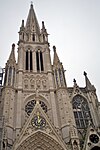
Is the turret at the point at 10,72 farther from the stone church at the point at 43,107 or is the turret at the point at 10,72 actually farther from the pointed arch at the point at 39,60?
the pointed arch at the point at 39,60

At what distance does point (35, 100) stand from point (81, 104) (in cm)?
606

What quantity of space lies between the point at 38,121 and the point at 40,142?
240 centimetres

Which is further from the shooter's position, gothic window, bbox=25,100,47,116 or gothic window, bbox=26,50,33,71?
gothic window, bbox=26,50,33,71

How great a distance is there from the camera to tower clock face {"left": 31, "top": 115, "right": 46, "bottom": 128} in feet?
78.0

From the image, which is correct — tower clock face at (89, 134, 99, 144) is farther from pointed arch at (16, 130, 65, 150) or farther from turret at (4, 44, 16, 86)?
turret at (4, 44, 16, 86)

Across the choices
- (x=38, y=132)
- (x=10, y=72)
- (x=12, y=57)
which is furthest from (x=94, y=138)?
(x=12, y=57)

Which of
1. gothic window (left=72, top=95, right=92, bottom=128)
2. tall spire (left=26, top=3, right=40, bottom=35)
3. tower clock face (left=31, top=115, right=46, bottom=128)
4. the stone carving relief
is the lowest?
tower clock face (left=31, top=115, right=46, bottom=128)

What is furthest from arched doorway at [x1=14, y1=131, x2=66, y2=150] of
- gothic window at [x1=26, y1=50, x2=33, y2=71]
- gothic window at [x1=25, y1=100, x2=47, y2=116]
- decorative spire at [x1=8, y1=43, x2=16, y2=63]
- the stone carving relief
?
decorative spire at [x1=8, y1=43, x2=16, y2=63]

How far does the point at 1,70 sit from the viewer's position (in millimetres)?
35125

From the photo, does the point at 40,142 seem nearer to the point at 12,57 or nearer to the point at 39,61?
the point at 12,57

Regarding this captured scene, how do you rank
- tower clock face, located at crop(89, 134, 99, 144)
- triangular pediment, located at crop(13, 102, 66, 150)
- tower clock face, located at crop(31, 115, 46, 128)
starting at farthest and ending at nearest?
tower clock face, located at crop(31, 115, 46, 128)
tower clock face, located at crop(89, 134, 99, 144)
triangular pediment, located at crop(13, 102, 66, 150)

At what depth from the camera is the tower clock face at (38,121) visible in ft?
78.0

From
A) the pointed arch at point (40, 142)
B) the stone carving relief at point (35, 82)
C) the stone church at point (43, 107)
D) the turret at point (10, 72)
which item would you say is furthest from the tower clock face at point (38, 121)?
the turret at point (10, 72)

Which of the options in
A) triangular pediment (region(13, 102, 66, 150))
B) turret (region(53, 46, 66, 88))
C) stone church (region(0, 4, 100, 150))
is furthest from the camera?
turret (region(53, 46, 66, 88))
